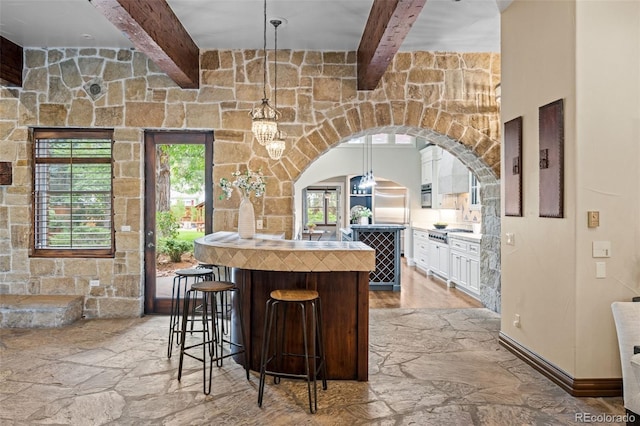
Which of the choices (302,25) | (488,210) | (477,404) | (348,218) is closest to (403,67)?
(302,25)

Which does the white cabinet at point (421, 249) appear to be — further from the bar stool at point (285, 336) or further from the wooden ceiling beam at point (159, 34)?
the bar stool at point (285, 336)

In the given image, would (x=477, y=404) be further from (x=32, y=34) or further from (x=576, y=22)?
(x=32, y=34)

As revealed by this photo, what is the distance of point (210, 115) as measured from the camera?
5.44 m

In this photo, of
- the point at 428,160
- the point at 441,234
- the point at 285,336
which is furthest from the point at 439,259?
the point at 285,336

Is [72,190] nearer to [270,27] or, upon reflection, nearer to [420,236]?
[270,27]

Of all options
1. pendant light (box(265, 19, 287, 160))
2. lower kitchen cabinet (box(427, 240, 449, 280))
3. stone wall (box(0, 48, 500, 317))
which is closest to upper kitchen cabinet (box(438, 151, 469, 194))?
lower kitchen cabinet (box(427, 240, 449, 280))

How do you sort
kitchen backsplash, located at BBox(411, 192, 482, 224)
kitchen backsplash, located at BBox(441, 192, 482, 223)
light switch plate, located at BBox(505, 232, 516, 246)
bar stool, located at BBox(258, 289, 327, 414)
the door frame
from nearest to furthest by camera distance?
bar stool, located at BBox(258, 289, 327, 414) → light switch plate, located at BBox(505, 232, 516, 246) → the door frame → kitchen backsplash, located at BBox(441, 192, 482, 223) → kitchen backsplash, located at BBox(411, 192, 482, 224)

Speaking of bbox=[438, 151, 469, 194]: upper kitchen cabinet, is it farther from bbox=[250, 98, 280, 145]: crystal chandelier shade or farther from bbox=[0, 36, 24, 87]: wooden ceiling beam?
bbox=[0, 36, 24, 87]: wooden ceiling beam

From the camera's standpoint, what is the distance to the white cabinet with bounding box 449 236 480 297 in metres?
6.31

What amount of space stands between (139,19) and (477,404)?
3.92 m

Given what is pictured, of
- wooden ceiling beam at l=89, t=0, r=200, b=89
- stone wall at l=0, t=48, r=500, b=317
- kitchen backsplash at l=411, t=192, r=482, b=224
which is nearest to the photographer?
wooden ceiling beam at l=89, t=0, r=200, b=89

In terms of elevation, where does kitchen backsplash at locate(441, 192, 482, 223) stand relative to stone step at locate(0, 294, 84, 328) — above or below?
above

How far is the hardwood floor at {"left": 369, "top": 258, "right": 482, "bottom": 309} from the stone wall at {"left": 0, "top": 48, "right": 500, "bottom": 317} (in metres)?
1.94

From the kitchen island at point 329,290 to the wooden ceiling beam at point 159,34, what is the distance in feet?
6.24
